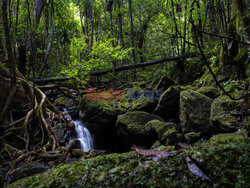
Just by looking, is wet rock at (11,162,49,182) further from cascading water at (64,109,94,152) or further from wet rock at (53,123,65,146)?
cascading water at (64,109,94,152)

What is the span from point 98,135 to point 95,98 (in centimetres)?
179

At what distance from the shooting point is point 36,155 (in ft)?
15.6

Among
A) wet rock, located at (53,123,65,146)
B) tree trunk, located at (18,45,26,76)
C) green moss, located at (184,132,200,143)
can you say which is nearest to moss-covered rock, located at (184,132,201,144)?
green moss, located at (184,132,200,143)

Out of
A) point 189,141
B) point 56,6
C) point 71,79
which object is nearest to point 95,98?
point 71,79

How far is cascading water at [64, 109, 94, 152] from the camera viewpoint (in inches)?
272

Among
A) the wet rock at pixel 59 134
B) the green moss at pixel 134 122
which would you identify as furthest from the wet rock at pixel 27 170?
the green moss at pixel 134 122

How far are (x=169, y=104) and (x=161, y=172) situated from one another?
16.3 feet

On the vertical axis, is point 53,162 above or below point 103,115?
below

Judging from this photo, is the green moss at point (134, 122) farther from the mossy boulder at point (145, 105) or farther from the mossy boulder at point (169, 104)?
the mossy boulder at point (145, 105)

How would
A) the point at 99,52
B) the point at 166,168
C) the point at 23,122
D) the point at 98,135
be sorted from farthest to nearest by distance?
the point at 99,52
the point at 98,135
the point at 23,122
the point at 166,168

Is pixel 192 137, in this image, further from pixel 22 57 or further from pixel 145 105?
pixel 22 57

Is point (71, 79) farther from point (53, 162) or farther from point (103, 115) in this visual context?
point (53, 162)

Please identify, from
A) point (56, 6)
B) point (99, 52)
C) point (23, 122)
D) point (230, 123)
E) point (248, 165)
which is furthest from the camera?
point (56, 6)

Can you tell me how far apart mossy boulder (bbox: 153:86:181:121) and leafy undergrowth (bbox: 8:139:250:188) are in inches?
180
